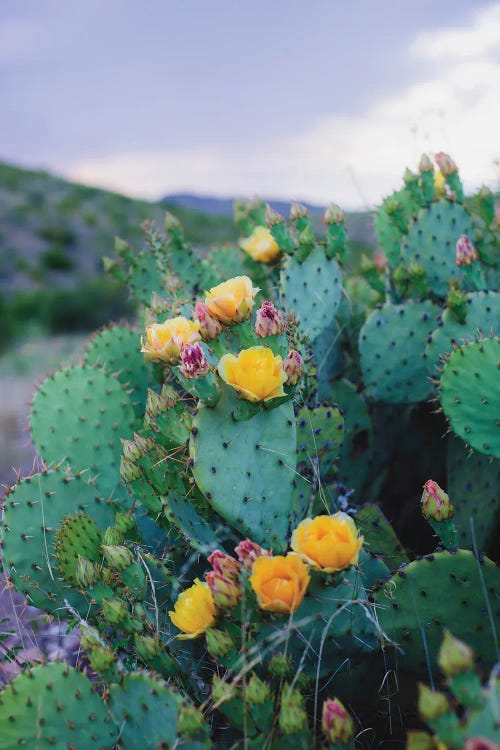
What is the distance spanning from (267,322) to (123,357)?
117 cm

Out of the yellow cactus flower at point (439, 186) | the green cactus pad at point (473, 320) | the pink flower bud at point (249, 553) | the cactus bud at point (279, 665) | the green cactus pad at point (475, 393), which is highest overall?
the yellow cactus flower at point (439, 186)

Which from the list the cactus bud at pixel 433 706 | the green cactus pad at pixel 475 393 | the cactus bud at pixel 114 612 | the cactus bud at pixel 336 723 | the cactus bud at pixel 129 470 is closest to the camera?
the cactus bud at pixel 433 706

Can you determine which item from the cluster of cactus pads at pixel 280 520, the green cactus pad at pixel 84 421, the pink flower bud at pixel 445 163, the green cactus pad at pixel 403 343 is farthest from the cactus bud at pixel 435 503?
the pink flower bud at pixel 445 163

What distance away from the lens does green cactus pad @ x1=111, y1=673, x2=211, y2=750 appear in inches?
43.3

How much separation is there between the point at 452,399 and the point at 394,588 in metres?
0.48

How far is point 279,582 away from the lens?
1.09m

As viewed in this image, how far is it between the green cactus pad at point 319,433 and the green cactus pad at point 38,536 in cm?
58

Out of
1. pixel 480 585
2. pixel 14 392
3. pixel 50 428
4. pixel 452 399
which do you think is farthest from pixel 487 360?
pixel 14 392

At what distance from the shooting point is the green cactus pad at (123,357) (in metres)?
2.37

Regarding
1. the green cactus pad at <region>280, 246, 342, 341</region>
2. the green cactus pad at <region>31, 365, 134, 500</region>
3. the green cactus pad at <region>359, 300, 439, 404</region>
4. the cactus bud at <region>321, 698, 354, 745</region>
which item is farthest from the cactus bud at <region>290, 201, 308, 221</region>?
the cactus bud at <region>321, 698, 354, 745</region>

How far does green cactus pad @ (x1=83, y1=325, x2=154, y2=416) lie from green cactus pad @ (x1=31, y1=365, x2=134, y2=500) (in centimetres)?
28

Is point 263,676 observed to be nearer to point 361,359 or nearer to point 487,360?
point 487,360

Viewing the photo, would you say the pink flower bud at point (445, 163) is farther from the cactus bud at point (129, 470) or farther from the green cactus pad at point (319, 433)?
the cactus bud at point (129, 470)

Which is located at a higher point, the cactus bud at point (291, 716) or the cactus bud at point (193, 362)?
the cactus bud at point (193, 362)
